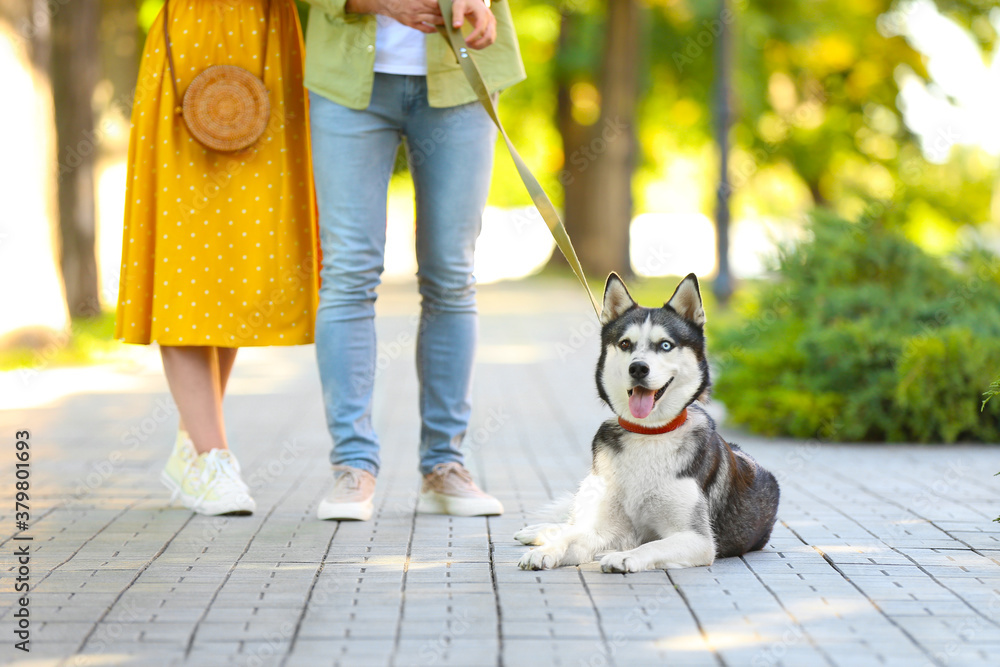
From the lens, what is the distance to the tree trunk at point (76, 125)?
1362cm

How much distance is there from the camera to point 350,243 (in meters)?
4.38

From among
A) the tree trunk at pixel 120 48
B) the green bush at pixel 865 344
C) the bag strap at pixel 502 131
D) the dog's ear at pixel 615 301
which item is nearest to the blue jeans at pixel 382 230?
the bag strap at pixel 502 131

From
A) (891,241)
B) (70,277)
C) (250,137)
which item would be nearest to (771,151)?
(70,277)

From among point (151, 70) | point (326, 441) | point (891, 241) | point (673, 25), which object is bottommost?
point (326, 441)

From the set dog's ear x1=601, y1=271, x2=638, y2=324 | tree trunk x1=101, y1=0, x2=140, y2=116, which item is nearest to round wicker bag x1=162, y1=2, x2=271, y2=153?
dog's ear x1=601, y1=271, x2=638, y2=324

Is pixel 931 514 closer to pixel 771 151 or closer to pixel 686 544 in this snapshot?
pixel 686 544

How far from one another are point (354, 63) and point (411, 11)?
0.99 ft

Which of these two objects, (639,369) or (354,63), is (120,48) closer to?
(354,63)

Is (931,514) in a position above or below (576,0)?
below

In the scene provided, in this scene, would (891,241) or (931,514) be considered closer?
(931,514)

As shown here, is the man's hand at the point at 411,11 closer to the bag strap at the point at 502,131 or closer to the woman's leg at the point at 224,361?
the bag strap at the point at 502,131

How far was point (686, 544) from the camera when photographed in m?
3.63

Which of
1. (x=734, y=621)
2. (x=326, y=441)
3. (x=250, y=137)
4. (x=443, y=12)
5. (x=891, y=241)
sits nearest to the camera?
(x=734, y=621)

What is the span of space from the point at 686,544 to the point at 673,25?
23093 mm
